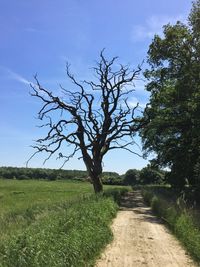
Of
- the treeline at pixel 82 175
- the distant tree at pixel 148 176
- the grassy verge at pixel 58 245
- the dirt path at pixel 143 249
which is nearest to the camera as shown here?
the grassy verge at pixel 58 245

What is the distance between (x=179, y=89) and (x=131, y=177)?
107 metres

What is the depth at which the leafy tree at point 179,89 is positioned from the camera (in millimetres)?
32219

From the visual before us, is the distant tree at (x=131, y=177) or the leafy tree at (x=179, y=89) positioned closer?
the leafy tree at (x=179, y=89)

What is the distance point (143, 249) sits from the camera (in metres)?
13.9

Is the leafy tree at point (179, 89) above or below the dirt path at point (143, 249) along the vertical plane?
above

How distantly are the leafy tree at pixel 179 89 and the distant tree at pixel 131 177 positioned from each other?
296 ft

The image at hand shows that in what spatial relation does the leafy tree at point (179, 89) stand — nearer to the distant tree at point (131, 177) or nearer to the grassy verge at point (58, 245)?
the grassy verge at point (58, 245)

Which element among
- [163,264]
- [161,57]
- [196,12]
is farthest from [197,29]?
[163,264]

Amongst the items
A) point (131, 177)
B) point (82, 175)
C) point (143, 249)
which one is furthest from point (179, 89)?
point (131, 177)

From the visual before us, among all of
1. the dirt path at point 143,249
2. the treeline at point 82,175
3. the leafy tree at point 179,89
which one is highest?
the treeline at point 82,175

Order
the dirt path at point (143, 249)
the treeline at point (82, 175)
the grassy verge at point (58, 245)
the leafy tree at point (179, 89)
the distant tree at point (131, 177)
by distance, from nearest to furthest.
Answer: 1. the grassy verge at point (58, 245)
2. the dirt path at point (143, 249)
3. the leafy tree at point (179, 89)
4. the treeline at point (82, 175)
5. the distant tree at point (131, 177)

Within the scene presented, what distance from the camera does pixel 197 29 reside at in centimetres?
3206

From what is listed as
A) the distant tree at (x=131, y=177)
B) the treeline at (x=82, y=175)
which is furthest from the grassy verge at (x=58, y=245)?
the distant tree at (x=131, y=177)

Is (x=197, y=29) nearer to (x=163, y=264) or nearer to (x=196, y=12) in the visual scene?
(x=196, y=12)
